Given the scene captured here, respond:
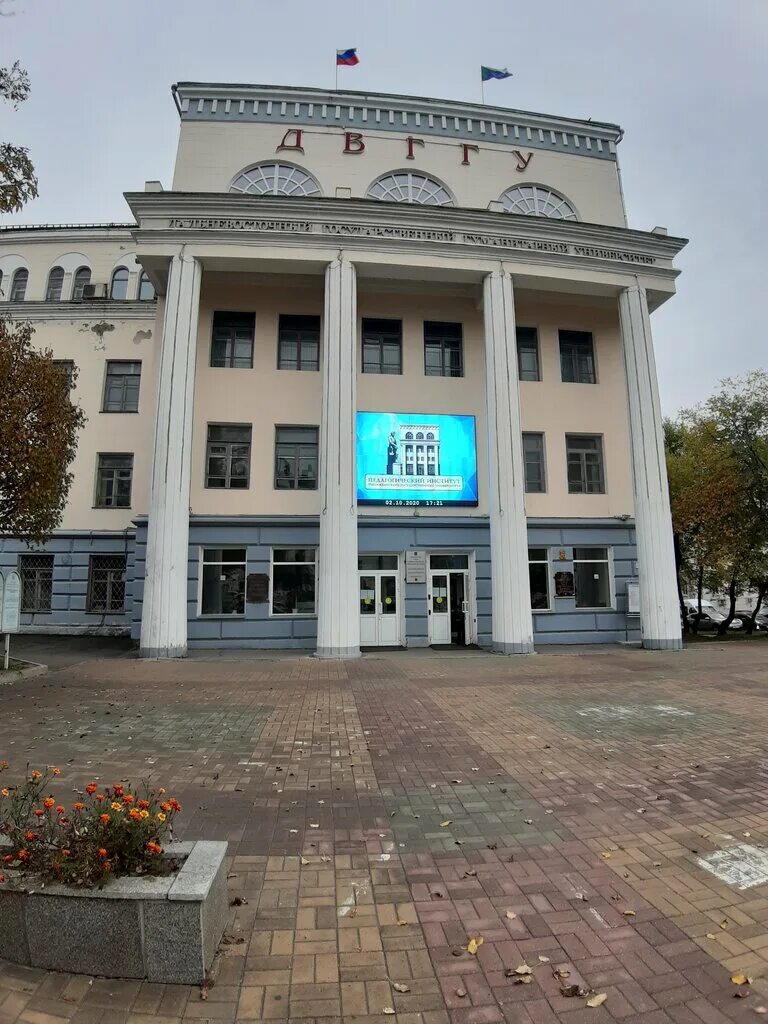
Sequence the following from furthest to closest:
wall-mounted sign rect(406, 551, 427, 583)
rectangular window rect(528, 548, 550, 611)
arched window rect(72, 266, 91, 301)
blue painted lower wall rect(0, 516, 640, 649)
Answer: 1. arched window rect(72, 266, 91, 301)
2. rectangular window rect(528, 548, 550, 611)
3. wall-mounted sign rect(406, 551, 427, 583)
4. blue painted lower wall rect(0, 516, 640, 649)

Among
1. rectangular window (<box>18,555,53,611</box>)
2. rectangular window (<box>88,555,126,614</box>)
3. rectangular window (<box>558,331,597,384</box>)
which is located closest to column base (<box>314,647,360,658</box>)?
rectangular window (<box>88,555,126,614</box>)

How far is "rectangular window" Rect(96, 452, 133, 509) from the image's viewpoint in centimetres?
2150

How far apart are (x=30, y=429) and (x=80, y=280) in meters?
16.2

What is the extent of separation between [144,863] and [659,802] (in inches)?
173

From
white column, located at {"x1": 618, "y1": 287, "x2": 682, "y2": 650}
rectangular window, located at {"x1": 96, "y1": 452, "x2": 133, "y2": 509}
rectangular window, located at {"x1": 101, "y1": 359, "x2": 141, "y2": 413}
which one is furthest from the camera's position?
rectangular window, located at {"x1": 101, "y1": 359, "x2": 141, "y2": 413}

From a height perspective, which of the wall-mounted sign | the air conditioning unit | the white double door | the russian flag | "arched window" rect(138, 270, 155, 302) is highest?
the russian flag

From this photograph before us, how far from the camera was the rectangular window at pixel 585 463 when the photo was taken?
1950 centimetres

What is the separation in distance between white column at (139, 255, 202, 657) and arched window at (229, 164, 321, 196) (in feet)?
14.1

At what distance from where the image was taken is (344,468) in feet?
51.9

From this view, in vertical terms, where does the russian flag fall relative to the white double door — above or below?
above

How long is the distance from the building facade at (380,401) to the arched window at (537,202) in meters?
0.10

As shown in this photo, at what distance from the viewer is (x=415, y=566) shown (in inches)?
706

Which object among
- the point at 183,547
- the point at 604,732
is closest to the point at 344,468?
the point at 183,547

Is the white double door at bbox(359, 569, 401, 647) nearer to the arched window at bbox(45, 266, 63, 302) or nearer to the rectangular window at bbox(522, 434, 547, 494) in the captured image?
the rectangular window at bbox(522, 434, 547, 494)
